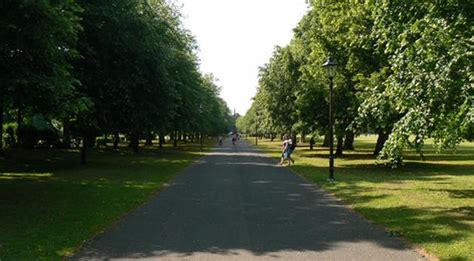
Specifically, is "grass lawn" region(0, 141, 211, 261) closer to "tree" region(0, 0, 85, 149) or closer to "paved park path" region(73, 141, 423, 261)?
"paved park path" region(73, 141, 423, 261)

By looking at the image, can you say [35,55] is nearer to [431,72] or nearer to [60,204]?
[60,204]

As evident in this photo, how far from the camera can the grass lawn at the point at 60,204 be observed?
Answer: 7742 millimetres

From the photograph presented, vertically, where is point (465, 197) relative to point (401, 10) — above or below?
below

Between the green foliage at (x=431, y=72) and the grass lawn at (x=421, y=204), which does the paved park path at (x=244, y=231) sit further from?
the green foliage at (x=431, y=72)

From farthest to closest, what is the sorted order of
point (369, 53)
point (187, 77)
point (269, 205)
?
point (187, 77) → point (369, 53) → point (269, 205)

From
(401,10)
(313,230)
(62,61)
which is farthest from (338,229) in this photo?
(62,61)

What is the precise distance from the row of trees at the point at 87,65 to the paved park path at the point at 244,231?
3.78 meters

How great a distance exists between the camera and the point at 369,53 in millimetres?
24312

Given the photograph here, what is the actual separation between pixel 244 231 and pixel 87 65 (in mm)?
15629

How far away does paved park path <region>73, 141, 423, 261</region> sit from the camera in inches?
282

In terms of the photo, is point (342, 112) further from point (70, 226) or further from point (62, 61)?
point (70, 226)

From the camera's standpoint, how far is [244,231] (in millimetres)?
8766

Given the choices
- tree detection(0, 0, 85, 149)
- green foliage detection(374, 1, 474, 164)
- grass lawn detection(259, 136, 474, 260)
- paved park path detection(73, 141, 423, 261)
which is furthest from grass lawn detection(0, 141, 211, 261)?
green foliage detection(374, 1, 474, 164)

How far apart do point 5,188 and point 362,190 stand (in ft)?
34.4
